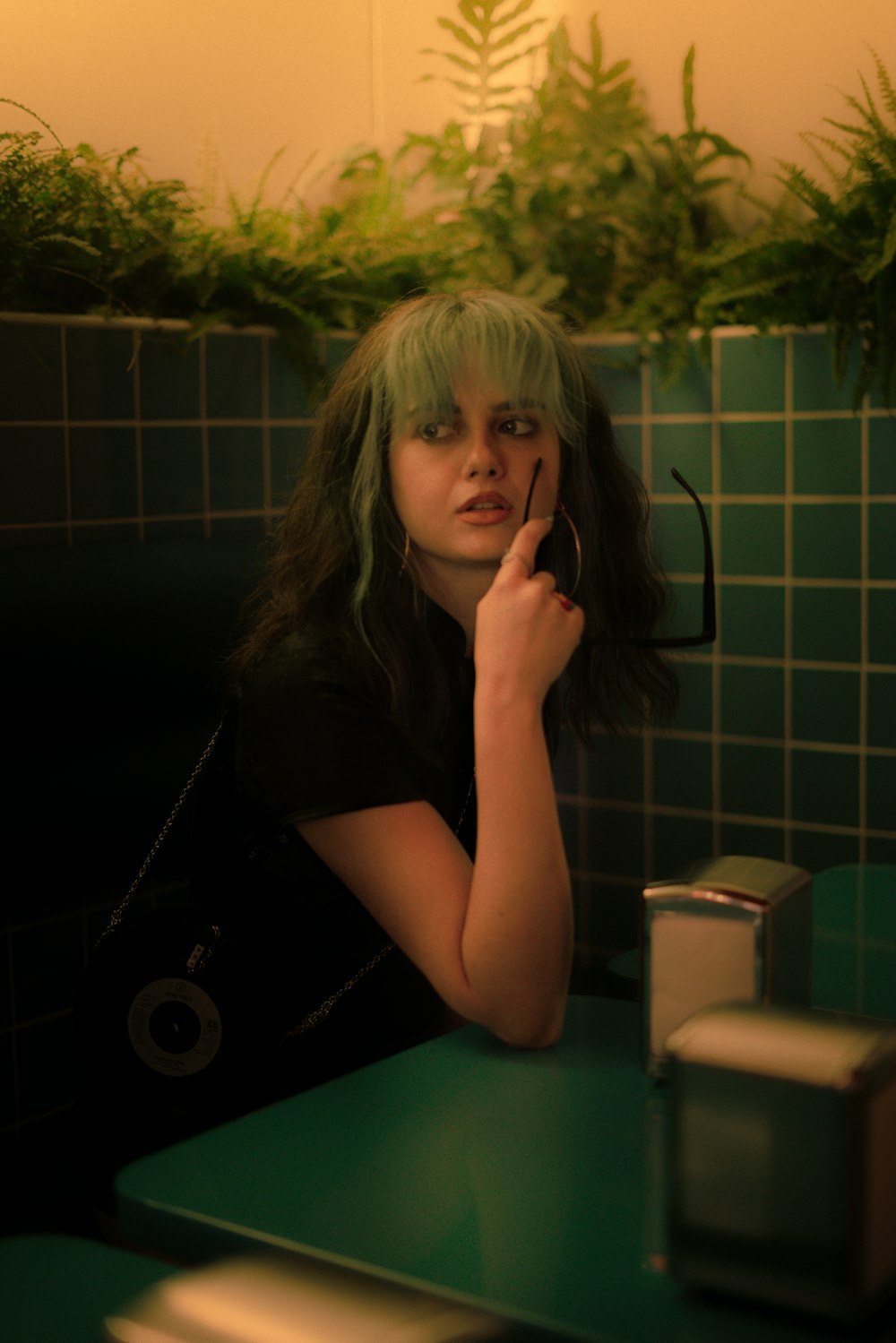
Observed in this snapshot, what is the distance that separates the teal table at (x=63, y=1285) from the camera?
1216 millimetres

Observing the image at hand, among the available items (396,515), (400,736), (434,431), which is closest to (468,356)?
(434,431)

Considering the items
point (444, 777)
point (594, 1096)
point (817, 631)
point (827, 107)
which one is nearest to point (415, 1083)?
point (594, 1096)

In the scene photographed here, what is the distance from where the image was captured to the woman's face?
1.70 meters

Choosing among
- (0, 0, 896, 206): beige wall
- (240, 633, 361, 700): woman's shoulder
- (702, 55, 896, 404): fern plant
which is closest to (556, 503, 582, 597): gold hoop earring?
(240, 633, 361, 700): woman's shoulder

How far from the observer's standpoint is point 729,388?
333cm

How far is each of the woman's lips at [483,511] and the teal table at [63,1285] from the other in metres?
0.84

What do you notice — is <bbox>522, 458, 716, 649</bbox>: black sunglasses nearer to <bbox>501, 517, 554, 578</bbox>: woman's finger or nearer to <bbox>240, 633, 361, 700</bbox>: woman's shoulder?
<bbox>501, 517, 554, 578</bbox>: woman's finger

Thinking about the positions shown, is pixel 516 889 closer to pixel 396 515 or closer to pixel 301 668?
pixel 301 668

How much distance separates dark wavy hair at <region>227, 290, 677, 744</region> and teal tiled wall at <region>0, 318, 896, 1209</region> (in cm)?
95

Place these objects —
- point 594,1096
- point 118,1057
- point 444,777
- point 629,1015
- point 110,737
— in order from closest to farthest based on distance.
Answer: point 594,1096, point 629,1015, point 118,1057, point 444,777, point 110,737

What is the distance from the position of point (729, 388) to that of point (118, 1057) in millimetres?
2226

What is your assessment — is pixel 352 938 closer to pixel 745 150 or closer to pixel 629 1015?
pixel 629 1015

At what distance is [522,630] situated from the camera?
1557 mm

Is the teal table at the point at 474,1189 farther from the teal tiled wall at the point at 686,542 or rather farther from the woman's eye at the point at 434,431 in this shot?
the teal tiled wall at the point at 686,542
